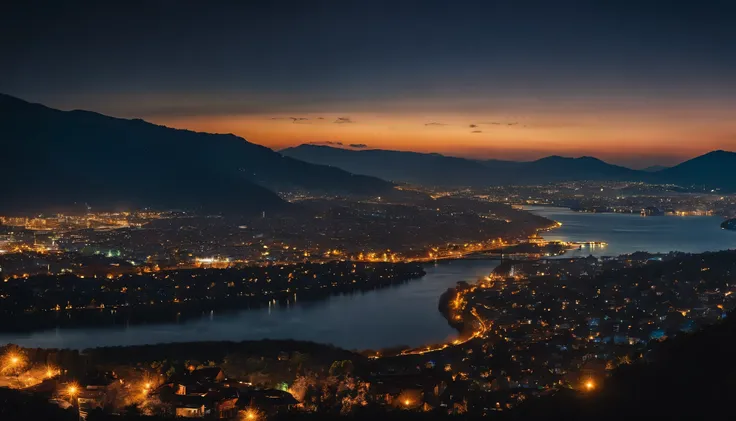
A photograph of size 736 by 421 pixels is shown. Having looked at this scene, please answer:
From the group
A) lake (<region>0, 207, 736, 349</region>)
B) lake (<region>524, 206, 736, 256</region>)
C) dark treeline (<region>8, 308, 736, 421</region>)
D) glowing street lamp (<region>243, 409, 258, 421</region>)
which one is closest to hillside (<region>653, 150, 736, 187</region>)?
lake (<region>524, 206, 736, 256</region>)

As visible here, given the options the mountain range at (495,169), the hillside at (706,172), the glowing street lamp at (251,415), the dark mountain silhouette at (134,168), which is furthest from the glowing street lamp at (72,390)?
the hillside at (706,172)

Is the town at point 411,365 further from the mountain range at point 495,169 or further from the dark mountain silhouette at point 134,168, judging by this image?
the mountain range at point 495,169

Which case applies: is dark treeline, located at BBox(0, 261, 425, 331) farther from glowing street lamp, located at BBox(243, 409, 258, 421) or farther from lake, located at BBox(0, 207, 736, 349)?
glowing street lamp, located at BBox(243, 409, 258, 421)

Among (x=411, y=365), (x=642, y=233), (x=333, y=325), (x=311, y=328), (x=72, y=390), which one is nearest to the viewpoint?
(x=72, y=390)

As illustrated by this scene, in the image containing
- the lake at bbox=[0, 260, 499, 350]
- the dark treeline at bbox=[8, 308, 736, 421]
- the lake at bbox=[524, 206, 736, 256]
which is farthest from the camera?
the lake at bbox=[524, 206, 736, 256]

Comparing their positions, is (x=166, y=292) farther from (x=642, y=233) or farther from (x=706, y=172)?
(x=706, y=172)

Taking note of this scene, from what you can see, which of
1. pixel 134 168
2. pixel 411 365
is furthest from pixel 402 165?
pixel 411 365

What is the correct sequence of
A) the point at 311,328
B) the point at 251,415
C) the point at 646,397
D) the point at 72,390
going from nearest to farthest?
the point at 646,397 → the point at 251,415 → the point at 72,390 → the point at 311,328
